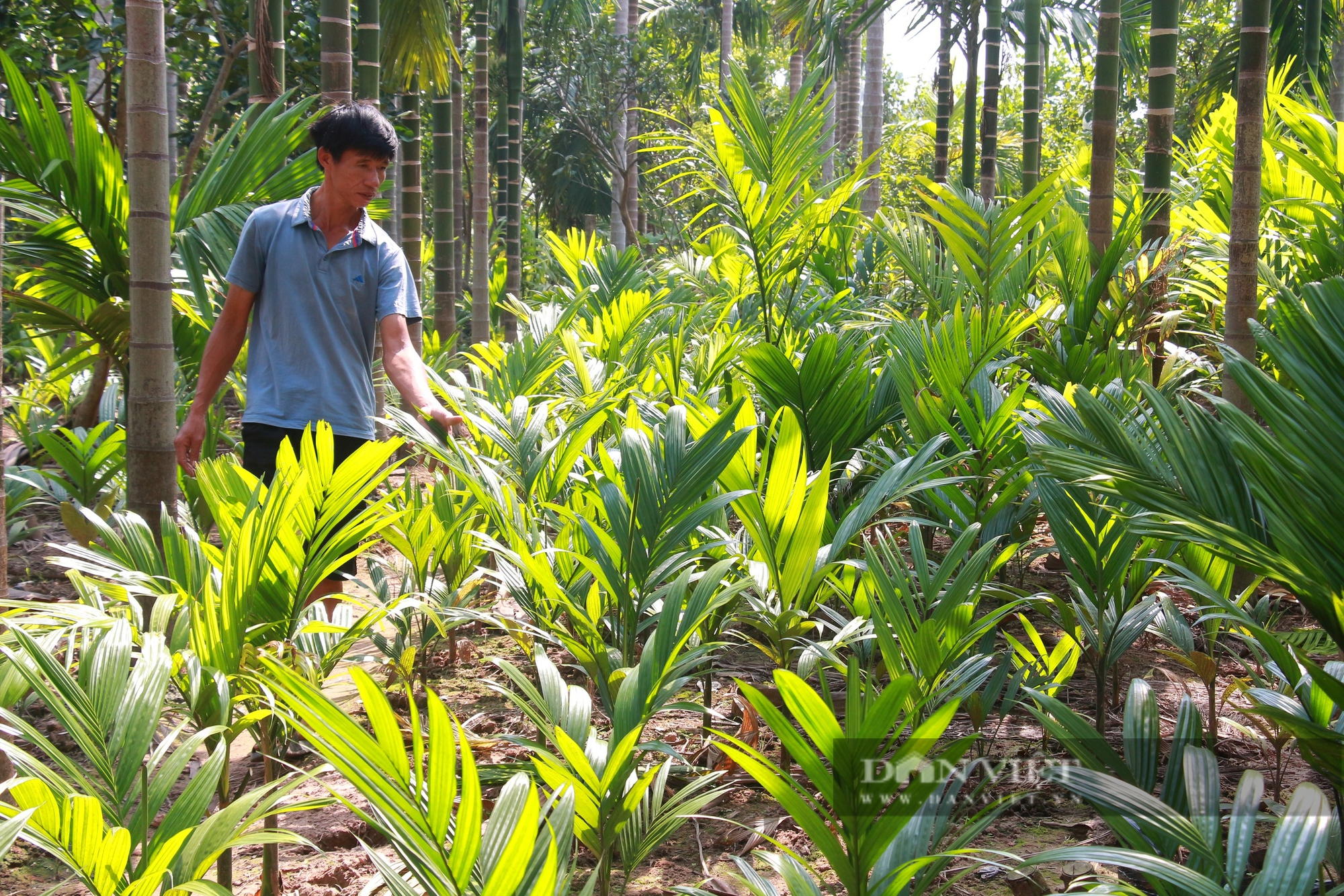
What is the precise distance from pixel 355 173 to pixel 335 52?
1.78 meters

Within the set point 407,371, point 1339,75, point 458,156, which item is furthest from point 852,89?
point 407,371

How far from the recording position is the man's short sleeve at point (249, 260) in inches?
101

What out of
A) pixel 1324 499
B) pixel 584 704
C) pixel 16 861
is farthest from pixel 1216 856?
pixel 16 861

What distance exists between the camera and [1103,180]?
16.2ft

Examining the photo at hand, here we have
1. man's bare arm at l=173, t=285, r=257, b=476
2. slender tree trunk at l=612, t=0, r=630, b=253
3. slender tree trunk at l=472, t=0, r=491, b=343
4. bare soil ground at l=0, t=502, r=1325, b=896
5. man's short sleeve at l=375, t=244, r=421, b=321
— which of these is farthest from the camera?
slender tree trunk at l=612, t=0, r=630, b=253

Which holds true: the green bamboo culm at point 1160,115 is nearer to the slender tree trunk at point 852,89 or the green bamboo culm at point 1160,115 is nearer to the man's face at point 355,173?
the man's face at point 355,173

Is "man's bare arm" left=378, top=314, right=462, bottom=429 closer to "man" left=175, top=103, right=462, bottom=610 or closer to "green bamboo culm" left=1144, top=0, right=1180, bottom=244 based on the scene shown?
"man" left=175, top=103, right=462, bottom=610

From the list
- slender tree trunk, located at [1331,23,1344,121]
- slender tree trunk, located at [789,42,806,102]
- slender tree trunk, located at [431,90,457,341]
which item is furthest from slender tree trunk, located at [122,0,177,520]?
slender tree trunk, located at [789,42,806,102]

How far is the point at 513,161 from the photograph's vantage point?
10.4 metres

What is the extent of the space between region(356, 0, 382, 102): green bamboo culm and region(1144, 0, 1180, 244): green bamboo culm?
3.03m

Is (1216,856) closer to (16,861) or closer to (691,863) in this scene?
(691,863)

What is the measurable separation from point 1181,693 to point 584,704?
145 centimetres

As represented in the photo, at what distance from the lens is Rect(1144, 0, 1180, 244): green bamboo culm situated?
4121mm

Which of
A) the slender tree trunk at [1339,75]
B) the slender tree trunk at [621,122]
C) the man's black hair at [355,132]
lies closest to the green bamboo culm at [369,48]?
the man's black hair at [355,132]
